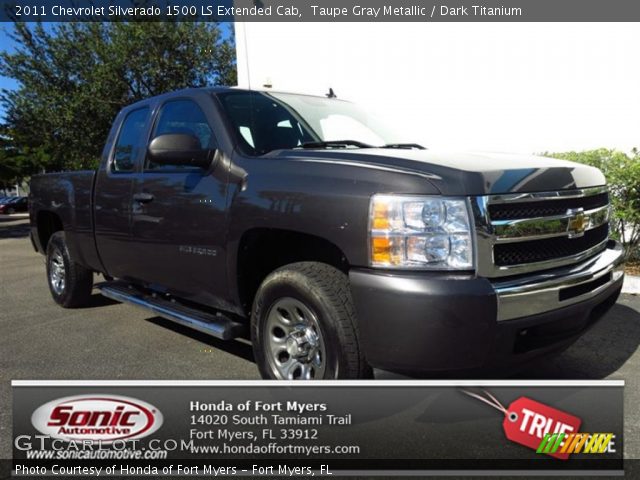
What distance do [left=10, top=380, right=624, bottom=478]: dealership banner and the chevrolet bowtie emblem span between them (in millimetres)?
876

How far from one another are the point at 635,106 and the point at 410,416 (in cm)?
656

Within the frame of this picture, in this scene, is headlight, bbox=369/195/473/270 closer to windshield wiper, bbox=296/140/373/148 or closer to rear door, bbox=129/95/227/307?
windshield wiper, bbox=296/140/373/148

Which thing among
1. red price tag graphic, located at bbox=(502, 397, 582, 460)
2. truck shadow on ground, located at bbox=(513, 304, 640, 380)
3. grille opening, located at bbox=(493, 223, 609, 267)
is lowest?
truck shadow on ground, located at bbox=(513, 304, 640, 380)

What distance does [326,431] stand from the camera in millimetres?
2721

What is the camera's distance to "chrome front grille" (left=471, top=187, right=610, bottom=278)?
2389mm

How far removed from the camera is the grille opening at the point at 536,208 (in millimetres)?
2451

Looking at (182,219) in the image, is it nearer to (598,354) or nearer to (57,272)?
(57,272)

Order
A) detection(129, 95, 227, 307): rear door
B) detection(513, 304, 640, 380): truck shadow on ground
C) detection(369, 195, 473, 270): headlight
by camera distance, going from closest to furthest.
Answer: detection(369, 195, 473, 270): headlight
detection(129, 95, 227, 307): rear door
detection(513, 304, 640, 380): truck shadow on ground

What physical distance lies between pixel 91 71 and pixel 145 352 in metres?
14.3

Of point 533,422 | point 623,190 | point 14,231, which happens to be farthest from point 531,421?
point 14,231

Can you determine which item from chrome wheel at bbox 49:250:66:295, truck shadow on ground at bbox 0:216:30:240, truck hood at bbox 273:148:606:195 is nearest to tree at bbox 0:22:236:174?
truck shadow on ground at bbox 0:216:30:240

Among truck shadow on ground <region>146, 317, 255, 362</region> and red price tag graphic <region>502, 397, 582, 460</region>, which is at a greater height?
truck shadow on ground <region>146, 317, 255, 362</region>

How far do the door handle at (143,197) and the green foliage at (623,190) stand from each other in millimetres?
4971

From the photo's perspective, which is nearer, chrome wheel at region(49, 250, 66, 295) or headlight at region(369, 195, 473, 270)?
headlight at region(369, 195, 473, 270)
